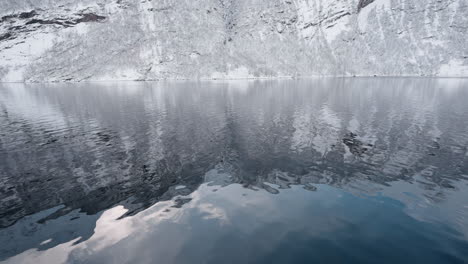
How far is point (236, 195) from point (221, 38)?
16932cm

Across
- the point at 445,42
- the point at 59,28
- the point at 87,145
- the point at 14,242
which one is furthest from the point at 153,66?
the point at 445,42

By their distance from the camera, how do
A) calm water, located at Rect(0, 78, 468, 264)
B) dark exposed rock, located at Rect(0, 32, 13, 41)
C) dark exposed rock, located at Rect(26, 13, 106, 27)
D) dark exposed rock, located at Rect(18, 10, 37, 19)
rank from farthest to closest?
dark exposed rock, located at Rect(26, 13, 106, 27) → dark exposed rock, located at Rect(18, 10, 37, 19) → dark exposed rock, located at Rect(0, 32, 13, 41) → calm water, located at Rect(0, 78, 468, 264)

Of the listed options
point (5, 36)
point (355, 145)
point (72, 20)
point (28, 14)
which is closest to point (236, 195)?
point (355, 145)

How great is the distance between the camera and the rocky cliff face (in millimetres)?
158125

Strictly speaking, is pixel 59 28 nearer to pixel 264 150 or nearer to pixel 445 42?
pixel 264 150

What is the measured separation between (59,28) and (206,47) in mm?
97468

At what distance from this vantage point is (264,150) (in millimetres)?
19859

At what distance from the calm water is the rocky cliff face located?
145 meters

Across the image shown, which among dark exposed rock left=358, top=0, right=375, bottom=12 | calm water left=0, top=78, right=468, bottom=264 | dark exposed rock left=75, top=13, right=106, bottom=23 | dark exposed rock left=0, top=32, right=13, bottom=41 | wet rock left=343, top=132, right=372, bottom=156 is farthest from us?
dark exposed rock left=358, top=0, right=375, bottom=12

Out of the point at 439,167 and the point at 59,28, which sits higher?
the point at 59,28

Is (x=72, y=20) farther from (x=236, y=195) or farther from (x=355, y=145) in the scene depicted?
(x=236, y=195)

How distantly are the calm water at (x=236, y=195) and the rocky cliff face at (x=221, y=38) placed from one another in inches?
5707

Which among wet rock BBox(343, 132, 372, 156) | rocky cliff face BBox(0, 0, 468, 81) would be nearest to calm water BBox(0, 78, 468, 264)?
wet rock BBox(343, 132, 372, 156)

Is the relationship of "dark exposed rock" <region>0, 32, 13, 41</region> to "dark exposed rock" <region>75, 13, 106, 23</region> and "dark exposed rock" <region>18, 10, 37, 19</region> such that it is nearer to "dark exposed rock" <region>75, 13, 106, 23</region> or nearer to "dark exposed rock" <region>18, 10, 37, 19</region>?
"dark exposed rock" <region>18, 10, 37, 19</region>
